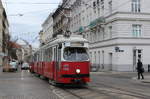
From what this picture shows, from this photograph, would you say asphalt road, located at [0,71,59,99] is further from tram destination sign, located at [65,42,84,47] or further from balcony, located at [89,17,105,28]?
balcony, located at [89,17,105,28]

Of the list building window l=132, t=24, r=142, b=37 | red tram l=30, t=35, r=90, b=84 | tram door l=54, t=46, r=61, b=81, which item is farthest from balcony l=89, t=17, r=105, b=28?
red tram l=30, t=35, r=90, b=84

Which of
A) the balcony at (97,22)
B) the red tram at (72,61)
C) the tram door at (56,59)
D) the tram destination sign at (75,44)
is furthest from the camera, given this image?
the balcony at (97,22)

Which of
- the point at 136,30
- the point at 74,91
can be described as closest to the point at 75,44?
the point at 74,91

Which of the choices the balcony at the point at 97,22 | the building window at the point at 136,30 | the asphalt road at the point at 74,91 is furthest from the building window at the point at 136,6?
the asphalt road at the point at 74,91

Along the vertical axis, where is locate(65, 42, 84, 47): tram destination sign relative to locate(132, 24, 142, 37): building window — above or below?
below

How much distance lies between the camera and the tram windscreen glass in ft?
71.9

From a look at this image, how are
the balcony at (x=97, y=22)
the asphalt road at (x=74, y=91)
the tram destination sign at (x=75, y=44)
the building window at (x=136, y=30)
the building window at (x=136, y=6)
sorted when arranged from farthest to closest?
the balcony at (x=97, y=22)
the building window at (x=136, y=6)
the building window at (x=136, y=30)
the tram destination sign at (x=75, y=44)
the asphalt road at (x=74, y=91)

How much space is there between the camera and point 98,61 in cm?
6412

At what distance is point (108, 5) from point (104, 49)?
7.11 meters

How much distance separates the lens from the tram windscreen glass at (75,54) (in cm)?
2191

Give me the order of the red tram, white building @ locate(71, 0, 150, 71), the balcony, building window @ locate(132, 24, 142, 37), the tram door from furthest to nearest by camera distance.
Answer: the balcony → building window @ locate(132, 24, 142, 37) → white building @ locate(71, 0, 150, 71) → the tram door → the red tram

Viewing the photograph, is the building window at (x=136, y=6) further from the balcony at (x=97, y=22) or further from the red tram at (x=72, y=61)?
the red tram at (x=72, y=61)

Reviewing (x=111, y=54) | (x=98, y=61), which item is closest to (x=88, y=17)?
(x=98, y=61)

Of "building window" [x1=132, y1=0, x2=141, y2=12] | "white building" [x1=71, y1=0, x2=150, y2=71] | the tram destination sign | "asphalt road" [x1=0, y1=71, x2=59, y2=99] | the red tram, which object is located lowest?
"asphalt road" [x1=0, y1=71, x2=59, y2=99]
